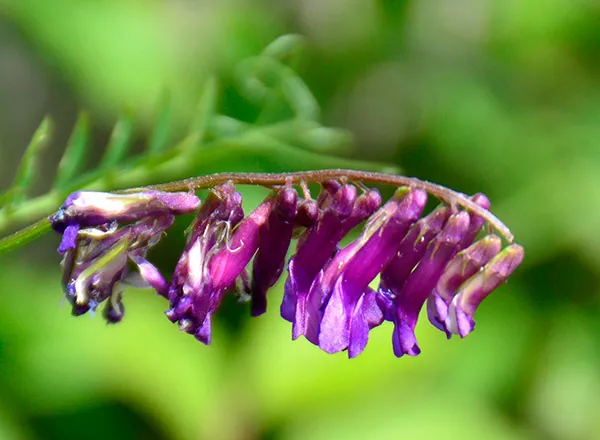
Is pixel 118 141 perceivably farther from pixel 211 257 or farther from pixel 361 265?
pixel 361 265

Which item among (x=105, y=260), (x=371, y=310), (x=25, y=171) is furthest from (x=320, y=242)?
(x=25, y=171)

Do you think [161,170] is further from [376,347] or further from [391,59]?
[391,59]

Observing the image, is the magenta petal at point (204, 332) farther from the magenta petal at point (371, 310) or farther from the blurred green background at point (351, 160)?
the blurred green background at point (351, 160)

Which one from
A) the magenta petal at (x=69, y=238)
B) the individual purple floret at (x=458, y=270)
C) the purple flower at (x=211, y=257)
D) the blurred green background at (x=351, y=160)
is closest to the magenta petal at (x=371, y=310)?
the individual purple floret at (x=458, y=270)

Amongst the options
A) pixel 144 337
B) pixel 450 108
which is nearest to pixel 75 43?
pixel 144 337

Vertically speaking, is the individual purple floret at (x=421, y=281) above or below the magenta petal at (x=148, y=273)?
below

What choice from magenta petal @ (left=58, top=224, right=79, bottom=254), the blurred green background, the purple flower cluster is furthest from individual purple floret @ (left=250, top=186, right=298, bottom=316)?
the blurred green background

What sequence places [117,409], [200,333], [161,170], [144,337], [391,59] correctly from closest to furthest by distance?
1. [200,333]
2. [161,170]
3. [117,409]
4. [144,337]
5. [391,59]
